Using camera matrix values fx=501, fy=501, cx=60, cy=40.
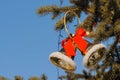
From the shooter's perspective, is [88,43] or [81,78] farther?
[81,78]

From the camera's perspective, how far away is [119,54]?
201 inches

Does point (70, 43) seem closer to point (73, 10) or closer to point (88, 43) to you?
point (88, 43)

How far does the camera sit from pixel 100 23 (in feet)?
15.4

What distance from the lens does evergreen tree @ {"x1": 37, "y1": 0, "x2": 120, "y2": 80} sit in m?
4.66

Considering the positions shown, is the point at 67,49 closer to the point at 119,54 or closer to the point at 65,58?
the point at 65,58

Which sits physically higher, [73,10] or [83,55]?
[73,10]

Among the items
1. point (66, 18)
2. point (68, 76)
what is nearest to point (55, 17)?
point (66, 18)

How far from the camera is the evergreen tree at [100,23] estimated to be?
15.3 feet

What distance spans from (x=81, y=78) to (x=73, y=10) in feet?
2.35

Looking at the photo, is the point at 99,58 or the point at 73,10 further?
the point at 73,10

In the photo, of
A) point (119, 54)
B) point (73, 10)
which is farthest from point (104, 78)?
point (73, 10)

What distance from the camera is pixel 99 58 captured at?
4.64m

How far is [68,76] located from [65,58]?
22.0 inches

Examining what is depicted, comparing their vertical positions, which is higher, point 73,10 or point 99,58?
point 73,10
